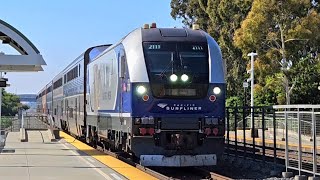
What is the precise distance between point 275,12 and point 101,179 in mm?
26549

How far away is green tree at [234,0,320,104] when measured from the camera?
118 ft

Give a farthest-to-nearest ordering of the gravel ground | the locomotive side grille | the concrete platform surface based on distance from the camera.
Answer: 1. the gravel ground
2. the locomotive side grille
3. the concrete platform surface

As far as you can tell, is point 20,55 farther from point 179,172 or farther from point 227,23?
point 227,23

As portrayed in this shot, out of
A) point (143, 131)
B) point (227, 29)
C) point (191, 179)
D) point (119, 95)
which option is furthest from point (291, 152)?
point (227, 29)

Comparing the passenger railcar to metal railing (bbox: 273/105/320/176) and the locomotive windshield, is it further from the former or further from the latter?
metal railing (bbox: 273/105/320/176)

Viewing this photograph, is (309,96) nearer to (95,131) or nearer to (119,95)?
(95,131)

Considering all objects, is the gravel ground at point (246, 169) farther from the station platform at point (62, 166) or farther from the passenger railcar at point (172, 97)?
the station platform at point (62, 166)

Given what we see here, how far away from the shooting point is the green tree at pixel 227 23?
144 feet

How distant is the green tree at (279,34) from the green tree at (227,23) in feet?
13.6

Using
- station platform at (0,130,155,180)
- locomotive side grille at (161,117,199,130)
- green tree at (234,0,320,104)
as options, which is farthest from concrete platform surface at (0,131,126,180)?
green tree at (234,0,320,104)

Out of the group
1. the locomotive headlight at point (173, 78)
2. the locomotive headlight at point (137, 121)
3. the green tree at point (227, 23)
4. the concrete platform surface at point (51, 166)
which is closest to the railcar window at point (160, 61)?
the locomotive headlight at point (173, 78)

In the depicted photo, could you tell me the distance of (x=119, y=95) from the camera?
583 inches

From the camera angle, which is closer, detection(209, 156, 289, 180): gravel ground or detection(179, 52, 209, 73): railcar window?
detection(179, 52, 209, 73): railcar window

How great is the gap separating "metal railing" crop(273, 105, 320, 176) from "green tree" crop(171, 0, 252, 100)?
93.0ft
